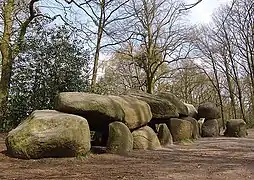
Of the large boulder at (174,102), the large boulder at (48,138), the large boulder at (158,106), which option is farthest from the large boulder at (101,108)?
the large boulder at (174,102)

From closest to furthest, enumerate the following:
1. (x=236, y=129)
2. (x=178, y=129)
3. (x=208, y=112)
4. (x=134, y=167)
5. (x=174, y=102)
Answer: (x=134, y=167)
(x=178, y=129)
(x=174, y=102)
(x=236, y=129)
(x=208, y=112)

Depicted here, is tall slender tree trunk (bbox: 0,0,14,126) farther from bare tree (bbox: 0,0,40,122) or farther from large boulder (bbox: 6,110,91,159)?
large boulder (bbox: 6,110,91,159)

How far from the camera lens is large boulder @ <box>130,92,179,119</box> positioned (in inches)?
478

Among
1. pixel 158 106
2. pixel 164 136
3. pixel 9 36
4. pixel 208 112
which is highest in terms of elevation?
pixel 9 36

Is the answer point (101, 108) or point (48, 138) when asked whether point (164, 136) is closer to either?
point (101, 108)

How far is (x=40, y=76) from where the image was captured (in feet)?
41.0

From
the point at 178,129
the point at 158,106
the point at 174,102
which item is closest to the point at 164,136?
the point at 158,106

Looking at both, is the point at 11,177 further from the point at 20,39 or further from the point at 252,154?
the point at 20,39

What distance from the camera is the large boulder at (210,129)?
16.7m

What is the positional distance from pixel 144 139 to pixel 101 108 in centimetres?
217

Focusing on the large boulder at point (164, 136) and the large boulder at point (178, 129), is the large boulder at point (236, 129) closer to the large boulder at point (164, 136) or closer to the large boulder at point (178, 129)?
the large boulder at point (178, 129)

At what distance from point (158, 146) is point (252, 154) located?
2.96 metres

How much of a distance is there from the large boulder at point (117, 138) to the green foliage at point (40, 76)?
14.5 ft

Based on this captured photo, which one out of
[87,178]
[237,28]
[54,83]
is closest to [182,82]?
[237,28]
